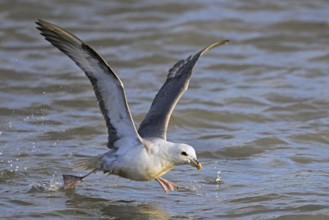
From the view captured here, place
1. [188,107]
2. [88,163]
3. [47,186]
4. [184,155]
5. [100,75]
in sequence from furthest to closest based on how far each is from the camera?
1. [188,107]
2. [47,186]
3. [88,163]
4. [184,155]
5. [100,75]

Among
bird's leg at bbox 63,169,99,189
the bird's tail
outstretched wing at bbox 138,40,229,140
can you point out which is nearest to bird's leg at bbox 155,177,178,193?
outstretched wing at bbox 138,40,229,140

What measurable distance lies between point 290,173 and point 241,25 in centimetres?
739

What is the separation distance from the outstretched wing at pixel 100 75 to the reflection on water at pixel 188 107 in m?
0.83

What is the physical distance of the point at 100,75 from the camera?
7848 mm

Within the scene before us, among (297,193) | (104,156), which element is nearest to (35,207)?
(104,156)

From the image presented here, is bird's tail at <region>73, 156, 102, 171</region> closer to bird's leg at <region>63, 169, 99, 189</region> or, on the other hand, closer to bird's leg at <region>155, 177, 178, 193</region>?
bird's leg at <region>63, 169, 99, 189</region>

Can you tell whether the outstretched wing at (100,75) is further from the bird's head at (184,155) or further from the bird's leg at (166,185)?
the bird's leg at (166,185)

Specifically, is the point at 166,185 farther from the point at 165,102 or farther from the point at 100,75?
the point at 100,75

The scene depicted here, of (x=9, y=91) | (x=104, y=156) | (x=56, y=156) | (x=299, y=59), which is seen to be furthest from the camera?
(x=299, y=59)

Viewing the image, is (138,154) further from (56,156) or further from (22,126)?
(22,126)

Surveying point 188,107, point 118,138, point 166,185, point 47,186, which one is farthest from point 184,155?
point 188,107

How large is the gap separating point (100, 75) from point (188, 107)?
176 inches

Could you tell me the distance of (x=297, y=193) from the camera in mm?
8594

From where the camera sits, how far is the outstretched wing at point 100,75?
306 inches
